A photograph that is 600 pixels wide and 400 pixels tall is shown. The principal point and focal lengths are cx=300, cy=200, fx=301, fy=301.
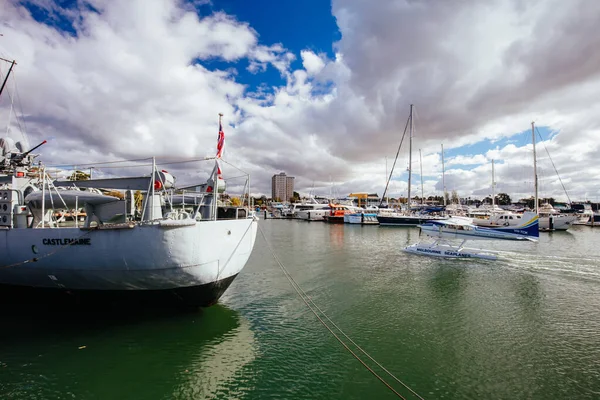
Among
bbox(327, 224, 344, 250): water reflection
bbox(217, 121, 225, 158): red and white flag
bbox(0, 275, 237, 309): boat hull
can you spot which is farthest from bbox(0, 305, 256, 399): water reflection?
bbox(327, 224, 344, 250): water reflection

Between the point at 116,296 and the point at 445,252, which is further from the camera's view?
the point at 445,252

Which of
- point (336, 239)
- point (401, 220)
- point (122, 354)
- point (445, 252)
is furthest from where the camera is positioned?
point (401, 220)

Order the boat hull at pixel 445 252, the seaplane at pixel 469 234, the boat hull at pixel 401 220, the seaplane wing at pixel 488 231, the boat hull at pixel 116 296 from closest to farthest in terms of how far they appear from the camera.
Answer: the boat hull at pixel 116 296
the boat hull at pixel 445 252
the seaplane at pixel 469 234
the seaplane wing at pixel 488 231
the boat hull at pixel 401 220

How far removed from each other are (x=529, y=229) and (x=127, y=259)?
30665 millimetres

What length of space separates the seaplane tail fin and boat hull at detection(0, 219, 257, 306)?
2662 cm

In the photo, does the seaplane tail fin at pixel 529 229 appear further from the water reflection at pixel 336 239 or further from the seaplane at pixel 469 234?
the water reflection at pixel 336 239

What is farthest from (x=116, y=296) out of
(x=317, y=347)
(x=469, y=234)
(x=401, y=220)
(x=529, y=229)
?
(x=401, y=220)

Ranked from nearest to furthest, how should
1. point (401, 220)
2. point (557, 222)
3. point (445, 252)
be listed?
point (445, 252) < point (557, 222) < point (401, 220)

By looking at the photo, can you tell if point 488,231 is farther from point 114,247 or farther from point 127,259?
point 114,247

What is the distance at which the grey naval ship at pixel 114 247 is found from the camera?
9.70 meters

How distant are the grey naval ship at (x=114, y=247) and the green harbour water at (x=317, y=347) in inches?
45.4

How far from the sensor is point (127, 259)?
31.9ft

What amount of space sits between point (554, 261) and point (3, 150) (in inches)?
1414

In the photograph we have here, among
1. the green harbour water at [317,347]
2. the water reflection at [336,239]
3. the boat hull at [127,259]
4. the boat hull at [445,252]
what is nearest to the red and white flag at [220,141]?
the boat hull at [127,259]
